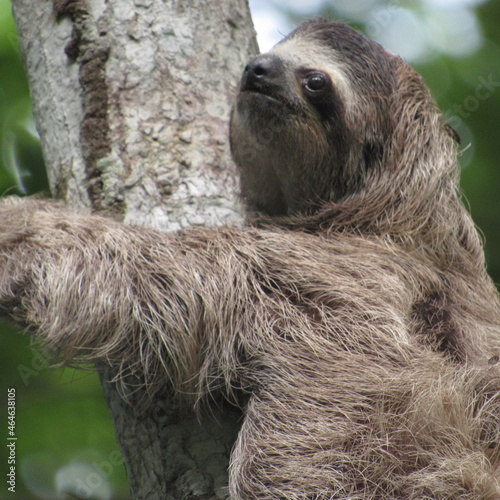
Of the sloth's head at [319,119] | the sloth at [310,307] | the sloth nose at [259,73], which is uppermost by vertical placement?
the sloth nose at [259,73]

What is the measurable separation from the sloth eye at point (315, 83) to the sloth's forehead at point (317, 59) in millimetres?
131

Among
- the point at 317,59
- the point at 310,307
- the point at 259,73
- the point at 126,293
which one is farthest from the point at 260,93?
the point at 126,293

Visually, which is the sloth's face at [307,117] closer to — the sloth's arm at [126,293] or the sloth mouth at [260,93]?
the sloth mouth at [260,93]

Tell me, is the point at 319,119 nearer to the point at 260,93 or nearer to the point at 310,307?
the point at 260,93

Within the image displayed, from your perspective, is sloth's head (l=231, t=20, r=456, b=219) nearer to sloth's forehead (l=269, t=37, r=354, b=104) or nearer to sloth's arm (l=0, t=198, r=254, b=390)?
sloth's forehead (l=269, t=37, r=354, b=104)

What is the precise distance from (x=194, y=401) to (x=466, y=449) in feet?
6.81

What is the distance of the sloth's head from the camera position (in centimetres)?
671

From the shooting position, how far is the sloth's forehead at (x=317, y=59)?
692 centimetres

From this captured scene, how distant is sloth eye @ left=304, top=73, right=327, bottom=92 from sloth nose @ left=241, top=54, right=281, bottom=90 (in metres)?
0.32

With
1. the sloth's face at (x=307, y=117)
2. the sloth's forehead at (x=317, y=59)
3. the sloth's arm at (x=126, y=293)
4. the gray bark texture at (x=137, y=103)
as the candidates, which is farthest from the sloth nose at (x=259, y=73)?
the sloth's arm at (x=126, y=293)

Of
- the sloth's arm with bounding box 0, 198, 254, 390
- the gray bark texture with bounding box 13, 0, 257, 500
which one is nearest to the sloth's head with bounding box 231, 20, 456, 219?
the gray bark texture with bounding box 13, 0, 257, 500

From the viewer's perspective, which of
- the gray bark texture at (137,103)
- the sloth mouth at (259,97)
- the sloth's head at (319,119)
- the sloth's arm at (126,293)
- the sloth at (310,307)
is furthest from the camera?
the sloth's head at (319,119)

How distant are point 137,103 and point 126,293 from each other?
2.09 metres

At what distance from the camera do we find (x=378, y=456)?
5.29 meters
